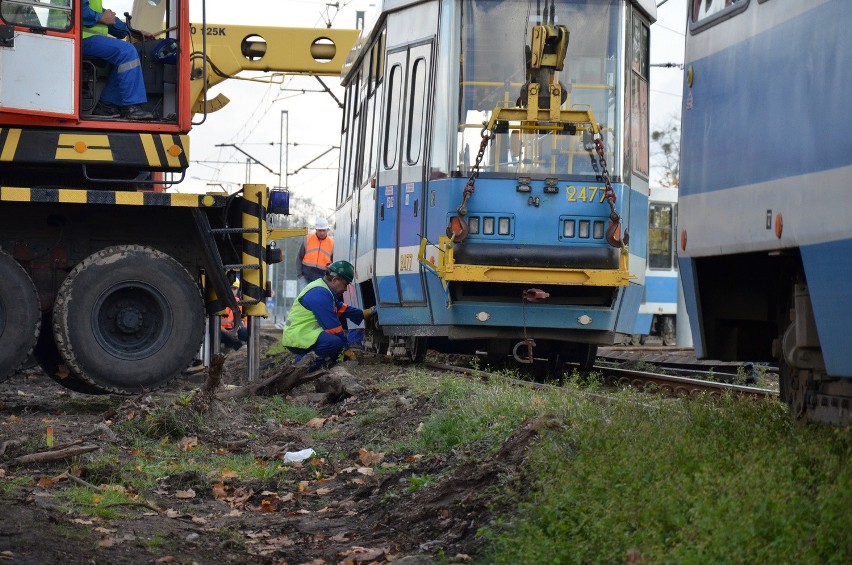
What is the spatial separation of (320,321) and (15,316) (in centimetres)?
461

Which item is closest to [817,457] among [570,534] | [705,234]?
[570,534]

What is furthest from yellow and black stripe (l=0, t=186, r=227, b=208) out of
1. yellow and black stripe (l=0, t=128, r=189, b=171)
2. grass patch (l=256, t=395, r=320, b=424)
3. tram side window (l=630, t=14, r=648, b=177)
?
tram side window (l=630, t=14, r=648, b=177)

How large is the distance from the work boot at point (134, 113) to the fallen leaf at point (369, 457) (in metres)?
3.92

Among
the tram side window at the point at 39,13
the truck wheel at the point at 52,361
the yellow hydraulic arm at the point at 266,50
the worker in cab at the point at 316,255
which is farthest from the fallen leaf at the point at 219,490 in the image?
the worker in cab at the point at 316,255

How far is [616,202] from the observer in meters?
12.7

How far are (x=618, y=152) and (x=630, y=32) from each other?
1.21 meters

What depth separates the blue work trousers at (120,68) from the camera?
11008 millimetres

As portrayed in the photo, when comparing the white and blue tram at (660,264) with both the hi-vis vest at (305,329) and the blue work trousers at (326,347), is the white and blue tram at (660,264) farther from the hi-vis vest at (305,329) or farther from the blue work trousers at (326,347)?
the hi-vis vest at (305,329)

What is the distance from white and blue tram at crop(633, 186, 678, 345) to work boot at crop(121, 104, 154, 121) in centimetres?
1804

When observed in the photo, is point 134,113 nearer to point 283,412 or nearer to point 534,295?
point 283,412

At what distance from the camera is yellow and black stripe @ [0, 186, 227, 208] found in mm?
10734

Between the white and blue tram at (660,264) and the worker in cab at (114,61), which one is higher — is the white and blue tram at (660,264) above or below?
below

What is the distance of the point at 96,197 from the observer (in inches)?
430

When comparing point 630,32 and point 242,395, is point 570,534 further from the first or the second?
point 630,32
